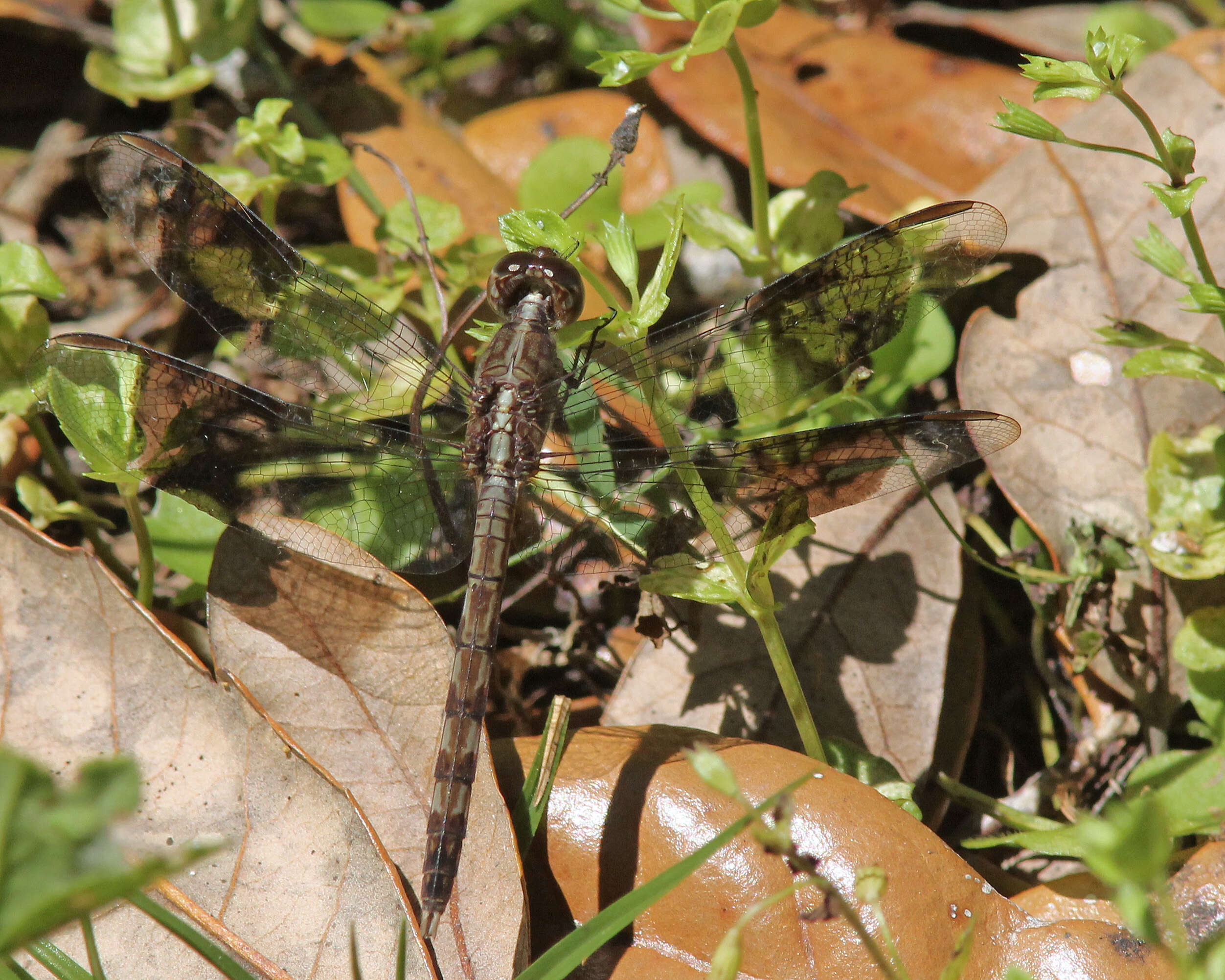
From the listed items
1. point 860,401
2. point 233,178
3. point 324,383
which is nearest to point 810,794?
point 860,401

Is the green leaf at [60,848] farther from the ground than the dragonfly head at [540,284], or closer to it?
farther from the ground

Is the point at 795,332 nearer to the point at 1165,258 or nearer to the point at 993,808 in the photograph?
the point at 1165,258

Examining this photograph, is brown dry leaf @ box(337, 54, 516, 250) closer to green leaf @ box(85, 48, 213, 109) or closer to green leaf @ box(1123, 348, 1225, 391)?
green leaf @ box(85, 48, 213, 109)

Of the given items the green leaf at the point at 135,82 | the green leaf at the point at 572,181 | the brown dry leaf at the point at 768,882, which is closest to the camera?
the brown dry leaf at the point at 768,882

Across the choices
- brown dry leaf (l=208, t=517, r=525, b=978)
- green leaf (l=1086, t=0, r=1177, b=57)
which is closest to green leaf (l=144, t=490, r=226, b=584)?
brown dry leaf (l=208, t=517, r=525, b=978)

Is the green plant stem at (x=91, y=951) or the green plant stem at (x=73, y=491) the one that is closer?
the green plant stem at (x=91, y=951)

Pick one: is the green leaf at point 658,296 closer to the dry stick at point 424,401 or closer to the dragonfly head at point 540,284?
the dragonfly head at point 540,284

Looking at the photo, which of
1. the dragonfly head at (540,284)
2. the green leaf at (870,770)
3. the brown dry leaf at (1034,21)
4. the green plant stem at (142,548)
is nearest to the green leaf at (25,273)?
the green plant stem at (142,548)

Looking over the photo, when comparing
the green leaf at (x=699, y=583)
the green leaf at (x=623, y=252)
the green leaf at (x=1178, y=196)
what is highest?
the green leaf at (x=1178, y=196)
